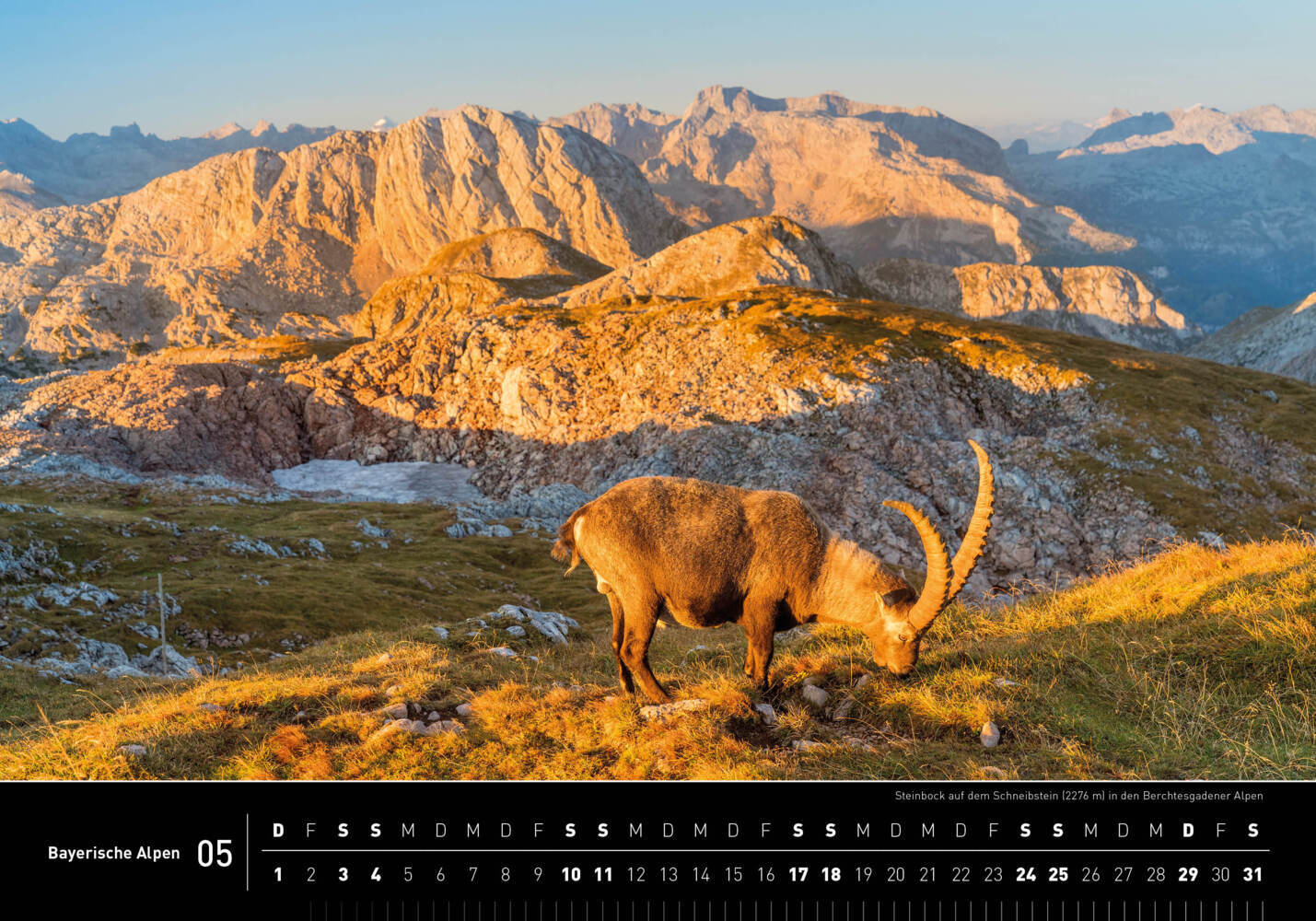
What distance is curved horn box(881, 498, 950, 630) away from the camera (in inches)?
347

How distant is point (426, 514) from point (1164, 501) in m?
49.5

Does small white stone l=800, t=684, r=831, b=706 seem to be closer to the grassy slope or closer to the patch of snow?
the grassy slope

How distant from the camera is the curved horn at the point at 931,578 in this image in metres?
8.81

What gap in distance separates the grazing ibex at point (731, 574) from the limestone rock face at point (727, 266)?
104 meters

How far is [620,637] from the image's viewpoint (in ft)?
33.8

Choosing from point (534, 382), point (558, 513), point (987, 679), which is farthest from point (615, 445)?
point (987, 679)

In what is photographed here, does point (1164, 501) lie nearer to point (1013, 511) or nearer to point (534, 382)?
point (1013, 511)

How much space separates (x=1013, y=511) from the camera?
150 feet
